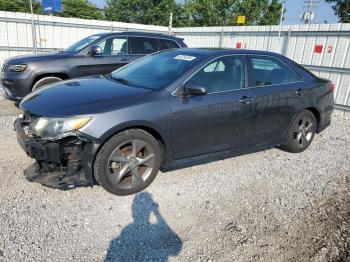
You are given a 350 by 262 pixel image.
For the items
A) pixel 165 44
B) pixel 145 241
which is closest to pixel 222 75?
pixel 145 241

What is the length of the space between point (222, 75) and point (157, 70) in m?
0.86

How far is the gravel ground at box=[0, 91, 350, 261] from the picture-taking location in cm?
260

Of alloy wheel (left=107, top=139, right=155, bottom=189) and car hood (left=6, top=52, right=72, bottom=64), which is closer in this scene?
alloy wheel (left=107, top=139, right=155, bottom=189)

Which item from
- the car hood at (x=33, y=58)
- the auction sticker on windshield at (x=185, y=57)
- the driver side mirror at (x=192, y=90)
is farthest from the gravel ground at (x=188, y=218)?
the car hood at (x=33, y=58)

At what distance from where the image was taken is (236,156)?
473cm

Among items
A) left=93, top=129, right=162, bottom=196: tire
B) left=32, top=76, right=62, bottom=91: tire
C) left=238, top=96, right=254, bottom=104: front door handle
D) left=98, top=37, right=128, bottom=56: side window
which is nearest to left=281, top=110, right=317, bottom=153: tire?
left=238, top=96, right=254, bottom=104: front door handle

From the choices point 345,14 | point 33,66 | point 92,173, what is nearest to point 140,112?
point 92,173

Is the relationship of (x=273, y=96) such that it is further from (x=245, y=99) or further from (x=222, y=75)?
(x=222, y=75)

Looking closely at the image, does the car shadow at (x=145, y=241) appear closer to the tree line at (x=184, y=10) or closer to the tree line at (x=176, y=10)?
the tree line at (x=184, y=10)

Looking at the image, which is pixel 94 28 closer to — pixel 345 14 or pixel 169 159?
pixel 169 159

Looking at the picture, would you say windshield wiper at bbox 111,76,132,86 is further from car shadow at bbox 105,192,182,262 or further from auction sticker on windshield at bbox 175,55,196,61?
car shadow at bbox 105,192,182,262

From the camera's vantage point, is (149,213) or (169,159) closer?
(149,213)

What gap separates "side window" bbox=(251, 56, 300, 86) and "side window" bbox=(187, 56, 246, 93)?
0.26m

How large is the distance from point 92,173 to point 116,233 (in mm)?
703
